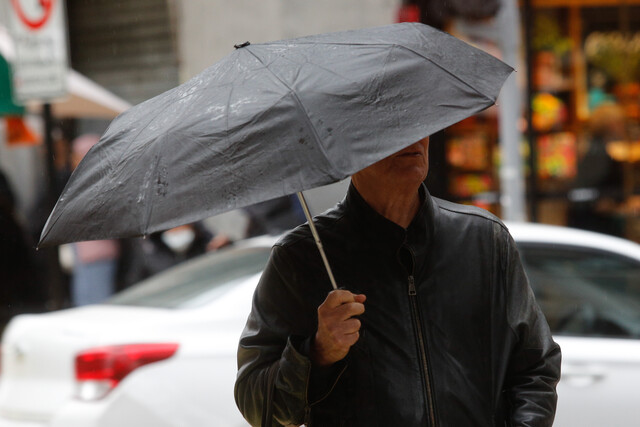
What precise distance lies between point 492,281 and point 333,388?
17.9 inches

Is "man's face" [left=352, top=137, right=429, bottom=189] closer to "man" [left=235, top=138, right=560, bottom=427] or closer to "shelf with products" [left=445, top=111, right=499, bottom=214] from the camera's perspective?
"man" [left=235, top=138, right=560, bottom=427]

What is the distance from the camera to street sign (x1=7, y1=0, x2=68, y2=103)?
22.4ft

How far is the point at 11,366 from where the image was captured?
510 cm

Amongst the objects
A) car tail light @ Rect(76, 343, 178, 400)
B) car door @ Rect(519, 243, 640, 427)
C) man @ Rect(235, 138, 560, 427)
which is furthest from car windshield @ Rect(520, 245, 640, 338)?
man @ Rect(235, 138, 560, 427)

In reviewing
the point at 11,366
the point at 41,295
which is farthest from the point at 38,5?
the point at 41,295

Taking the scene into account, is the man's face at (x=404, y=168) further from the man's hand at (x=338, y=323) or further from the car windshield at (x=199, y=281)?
the car windshield at (x=199, y=281)

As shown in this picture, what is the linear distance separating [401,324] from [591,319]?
106 inches

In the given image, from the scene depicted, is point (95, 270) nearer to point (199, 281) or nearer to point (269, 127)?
point (199, 281)

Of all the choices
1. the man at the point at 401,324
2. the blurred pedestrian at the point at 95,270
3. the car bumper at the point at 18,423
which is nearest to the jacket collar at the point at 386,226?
the man at the point at 401,324

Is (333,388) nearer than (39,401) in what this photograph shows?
Yes

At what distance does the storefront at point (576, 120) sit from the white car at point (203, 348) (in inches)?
222

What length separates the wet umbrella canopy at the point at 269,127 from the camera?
6.34 ft

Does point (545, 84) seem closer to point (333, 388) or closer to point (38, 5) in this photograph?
point (38, 5)

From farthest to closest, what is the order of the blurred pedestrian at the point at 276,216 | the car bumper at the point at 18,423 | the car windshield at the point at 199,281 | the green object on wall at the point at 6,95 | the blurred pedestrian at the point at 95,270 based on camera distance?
the blurred pedestrian at the point at 95,270, the green object on wall at the point at 6,95, the blurred pedestrian at the point at 276,216, the car windshield at the point at 199,281, the car bumper at the point at 18,423
